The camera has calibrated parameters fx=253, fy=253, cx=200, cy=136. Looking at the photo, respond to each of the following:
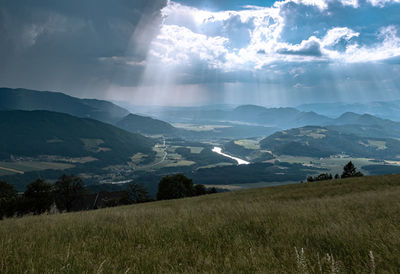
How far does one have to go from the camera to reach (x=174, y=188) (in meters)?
69.7

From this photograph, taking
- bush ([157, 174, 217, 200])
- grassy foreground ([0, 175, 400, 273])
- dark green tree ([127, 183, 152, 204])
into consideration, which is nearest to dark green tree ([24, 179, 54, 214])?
dark green tree ([127, 183, 152, 204])

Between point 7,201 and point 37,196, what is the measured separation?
525 cm

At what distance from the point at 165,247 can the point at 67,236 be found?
2.87 meters

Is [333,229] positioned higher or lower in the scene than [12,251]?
higher

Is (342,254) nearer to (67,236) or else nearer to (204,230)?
(204,230)

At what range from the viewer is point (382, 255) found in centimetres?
335

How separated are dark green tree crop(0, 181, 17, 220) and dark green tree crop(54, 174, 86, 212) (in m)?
9.03

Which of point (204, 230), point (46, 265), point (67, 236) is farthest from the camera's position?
point (67, 236)

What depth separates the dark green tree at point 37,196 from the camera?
177 ft

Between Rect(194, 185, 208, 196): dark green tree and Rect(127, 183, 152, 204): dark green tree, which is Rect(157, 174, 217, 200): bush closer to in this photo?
Rect(194, 185, 208, 196): dark green tree

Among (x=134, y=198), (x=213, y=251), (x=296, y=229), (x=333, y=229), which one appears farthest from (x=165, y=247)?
(x=134, y=198)

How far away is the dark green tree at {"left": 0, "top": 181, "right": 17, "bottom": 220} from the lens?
51062 millimetres

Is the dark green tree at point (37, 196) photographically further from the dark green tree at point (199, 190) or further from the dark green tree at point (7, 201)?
the dark green tree at point (199, 190)

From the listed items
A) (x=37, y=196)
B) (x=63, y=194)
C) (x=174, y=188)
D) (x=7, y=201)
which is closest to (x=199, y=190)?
(x=174, y=188)
